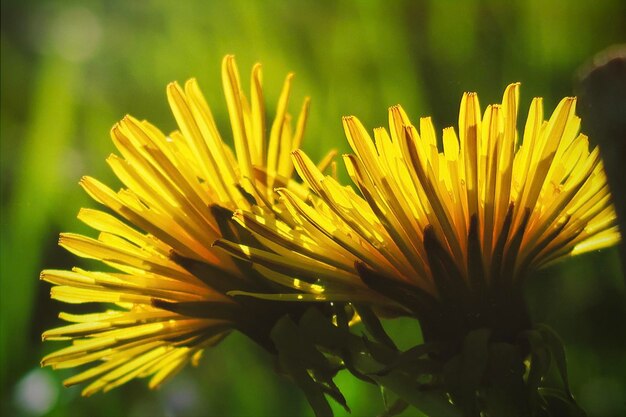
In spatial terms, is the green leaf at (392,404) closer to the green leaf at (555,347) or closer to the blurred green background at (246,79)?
the green leaf at (555,347)

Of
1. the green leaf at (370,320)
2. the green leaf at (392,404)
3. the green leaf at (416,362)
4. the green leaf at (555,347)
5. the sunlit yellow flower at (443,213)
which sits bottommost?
the green leaf at (392,404)

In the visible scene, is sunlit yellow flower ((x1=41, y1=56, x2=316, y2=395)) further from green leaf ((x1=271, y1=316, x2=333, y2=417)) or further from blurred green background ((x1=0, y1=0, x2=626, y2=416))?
blurred green background ((x1=0, y1=0, x2=626, y2=416))

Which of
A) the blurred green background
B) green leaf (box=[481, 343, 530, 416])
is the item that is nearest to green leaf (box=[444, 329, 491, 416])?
green leaf (box=[481, 343, 530, 416])

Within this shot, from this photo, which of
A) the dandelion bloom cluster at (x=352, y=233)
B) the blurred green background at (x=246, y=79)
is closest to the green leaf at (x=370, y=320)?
the dandelion bloom cluster at (x=352, y=233)

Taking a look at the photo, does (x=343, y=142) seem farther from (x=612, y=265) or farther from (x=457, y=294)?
(x=457, y=294)

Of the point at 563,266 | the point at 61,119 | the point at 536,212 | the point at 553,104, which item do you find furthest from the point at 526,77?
the point at 61,119

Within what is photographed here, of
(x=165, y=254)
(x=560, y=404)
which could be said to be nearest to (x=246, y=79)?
(x=165, y=254)

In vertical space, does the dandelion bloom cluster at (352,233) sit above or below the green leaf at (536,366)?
Result: above
